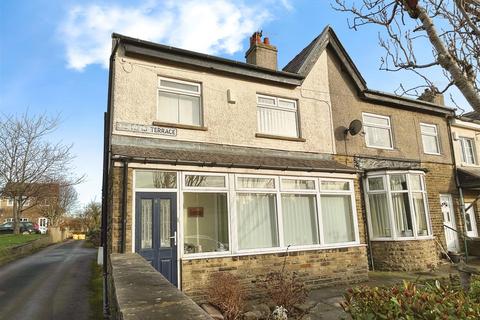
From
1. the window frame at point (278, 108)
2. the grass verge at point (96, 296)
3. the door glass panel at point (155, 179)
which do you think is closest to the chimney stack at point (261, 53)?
the window frame at point (278, 108)

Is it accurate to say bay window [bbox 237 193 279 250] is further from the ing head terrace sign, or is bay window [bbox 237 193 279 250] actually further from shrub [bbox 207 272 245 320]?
the ing head terrace sign

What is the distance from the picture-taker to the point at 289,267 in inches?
328

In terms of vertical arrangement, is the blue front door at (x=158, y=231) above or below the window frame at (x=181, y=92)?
below

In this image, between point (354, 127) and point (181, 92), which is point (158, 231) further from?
point (354, 127)

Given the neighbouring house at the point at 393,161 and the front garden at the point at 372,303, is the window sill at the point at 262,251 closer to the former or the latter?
the front garden at the point at 372,303

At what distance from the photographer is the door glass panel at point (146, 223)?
7.04m

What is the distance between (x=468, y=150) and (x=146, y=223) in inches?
594

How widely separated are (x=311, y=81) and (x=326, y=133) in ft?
5.86

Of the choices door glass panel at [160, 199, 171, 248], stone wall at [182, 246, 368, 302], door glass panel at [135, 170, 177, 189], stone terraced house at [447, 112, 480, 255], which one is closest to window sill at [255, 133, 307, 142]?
door glass panel at [135, 170, 177, 189]

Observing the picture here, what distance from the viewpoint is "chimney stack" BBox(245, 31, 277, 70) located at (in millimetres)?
10969

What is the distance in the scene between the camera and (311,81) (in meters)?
11.2

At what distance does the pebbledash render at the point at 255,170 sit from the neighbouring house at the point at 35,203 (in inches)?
696

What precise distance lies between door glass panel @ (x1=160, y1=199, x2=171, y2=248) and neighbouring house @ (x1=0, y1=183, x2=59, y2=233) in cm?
1957

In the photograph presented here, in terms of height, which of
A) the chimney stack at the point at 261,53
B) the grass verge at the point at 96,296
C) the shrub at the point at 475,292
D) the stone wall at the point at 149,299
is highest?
the chimney stack at the point at 261,53
